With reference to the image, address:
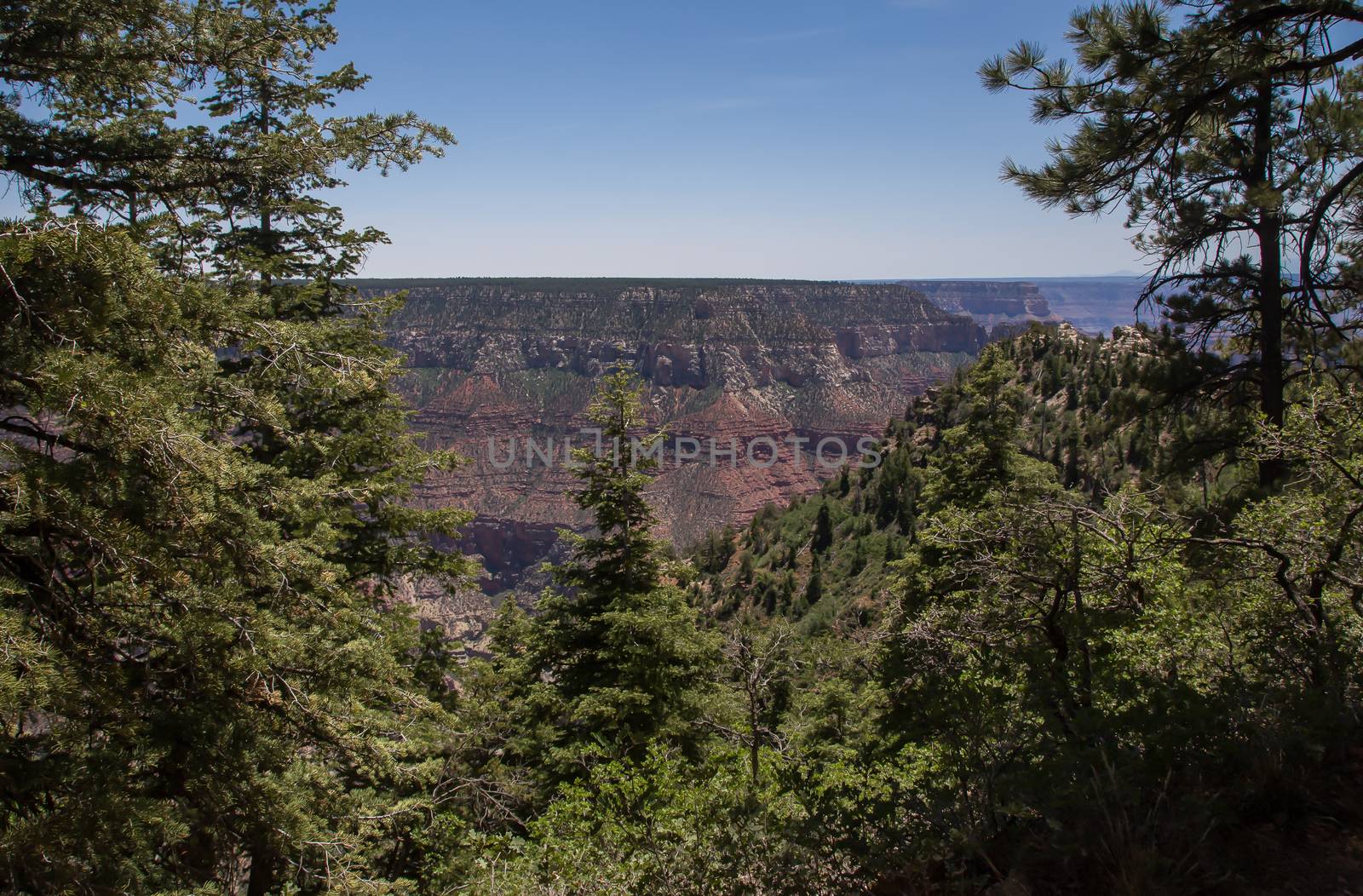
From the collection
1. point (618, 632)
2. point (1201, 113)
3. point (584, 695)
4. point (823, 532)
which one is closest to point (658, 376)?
point (823, 532)

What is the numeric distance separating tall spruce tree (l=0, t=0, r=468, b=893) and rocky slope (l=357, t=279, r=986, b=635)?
13319 centimetres

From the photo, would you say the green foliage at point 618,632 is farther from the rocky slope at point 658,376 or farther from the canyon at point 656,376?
the rocky slope at point 658,376

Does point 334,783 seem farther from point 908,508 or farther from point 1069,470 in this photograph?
point 908,508

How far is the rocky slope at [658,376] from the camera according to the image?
487ft

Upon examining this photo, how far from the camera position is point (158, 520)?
4836 millimetres

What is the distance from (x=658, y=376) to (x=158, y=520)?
161 meters

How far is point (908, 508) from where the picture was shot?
55156 millimetres

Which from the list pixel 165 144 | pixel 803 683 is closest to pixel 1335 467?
pixel 165 144

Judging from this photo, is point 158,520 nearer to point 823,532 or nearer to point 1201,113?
point 1201,113

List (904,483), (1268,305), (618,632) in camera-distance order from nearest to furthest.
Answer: (1268,305), (618,632), (904,483)

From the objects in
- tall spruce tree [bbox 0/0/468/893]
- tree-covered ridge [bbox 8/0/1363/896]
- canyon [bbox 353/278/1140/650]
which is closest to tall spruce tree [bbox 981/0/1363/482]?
tree-covered ridge [bbox 8/0/1363/896]

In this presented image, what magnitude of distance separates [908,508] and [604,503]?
149 ft

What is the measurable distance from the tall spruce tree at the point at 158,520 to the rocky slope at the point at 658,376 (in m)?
133

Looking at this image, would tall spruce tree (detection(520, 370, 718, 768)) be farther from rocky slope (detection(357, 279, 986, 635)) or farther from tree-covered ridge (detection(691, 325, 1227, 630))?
rocky slope (detection(357, 279, 986, 635))
